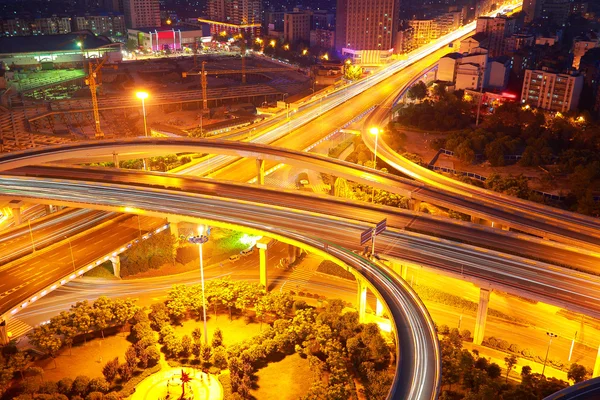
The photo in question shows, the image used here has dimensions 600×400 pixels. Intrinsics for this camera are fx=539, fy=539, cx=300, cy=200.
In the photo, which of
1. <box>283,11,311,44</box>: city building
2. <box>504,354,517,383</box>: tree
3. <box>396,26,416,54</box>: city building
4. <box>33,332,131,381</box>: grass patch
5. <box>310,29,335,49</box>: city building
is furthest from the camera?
<box>283,11,311,44</box>: city building

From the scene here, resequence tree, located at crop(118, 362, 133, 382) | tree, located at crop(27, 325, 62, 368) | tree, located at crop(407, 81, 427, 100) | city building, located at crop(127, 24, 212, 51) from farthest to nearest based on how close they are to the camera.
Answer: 1. city building, located at crop(127, 24, 212, 51)
2. tree, located at crop(407, 81, 427, 100)
3. tree, located at crop(27, 325, 62, 368)
4. tree, located at crop(118, 362, 133, 382)

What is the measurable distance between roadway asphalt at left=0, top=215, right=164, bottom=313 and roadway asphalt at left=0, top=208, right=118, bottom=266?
1.08 meters

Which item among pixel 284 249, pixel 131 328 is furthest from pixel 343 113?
pixel 131 328

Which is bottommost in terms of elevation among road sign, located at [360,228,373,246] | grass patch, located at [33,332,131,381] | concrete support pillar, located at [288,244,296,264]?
grass patch, located at [33,332,131,381]

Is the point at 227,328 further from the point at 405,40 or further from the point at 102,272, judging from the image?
the point at 405,40

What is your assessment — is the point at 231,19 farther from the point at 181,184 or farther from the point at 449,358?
the point at 449,358

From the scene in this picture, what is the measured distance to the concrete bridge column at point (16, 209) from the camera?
40.0m

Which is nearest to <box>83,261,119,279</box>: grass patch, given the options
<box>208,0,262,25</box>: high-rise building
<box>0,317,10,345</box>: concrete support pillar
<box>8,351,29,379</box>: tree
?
<box>0,317,10,345</box>: concrete support pillar

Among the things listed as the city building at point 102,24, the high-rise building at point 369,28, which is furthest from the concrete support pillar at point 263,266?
the city building at point 102,24

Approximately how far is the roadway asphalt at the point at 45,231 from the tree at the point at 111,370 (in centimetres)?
1228

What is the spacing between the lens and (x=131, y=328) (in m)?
31.2

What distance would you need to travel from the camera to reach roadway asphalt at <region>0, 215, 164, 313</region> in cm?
3123

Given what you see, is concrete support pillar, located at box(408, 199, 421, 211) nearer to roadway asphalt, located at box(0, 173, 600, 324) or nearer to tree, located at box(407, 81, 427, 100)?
roadway asphalt, located at box(0, 173, 600, 324)

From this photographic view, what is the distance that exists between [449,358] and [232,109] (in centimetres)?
7399
